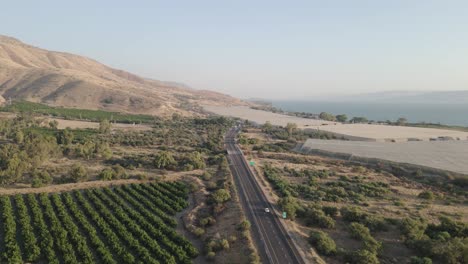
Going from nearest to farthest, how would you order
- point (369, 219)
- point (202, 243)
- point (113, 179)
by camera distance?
point (202, 243) < point (369, 219) < point (113, 179)

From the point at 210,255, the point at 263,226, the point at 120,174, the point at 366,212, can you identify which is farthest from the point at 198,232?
the point at 120,174

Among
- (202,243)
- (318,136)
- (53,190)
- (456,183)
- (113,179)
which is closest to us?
(202,243)

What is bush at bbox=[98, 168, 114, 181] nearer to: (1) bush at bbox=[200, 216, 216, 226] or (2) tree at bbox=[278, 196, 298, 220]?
(1) bush at bbox=[200, 216, 216, 226]

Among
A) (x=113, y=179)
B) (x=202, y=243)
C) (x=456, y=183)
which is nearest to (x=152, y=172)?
(x=113, y=179)

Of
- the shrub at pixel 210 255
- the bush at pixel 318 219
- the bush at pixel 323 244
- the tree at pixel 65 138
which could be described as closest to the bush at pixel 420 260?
the bush at pixel 323 244

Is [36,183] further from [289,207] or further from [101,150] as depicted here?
[289,207]

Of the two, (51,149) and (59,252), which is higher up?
(51,149)

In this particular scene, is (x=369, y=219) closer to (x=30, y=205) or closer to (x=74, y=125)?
(x=30, y=205)
